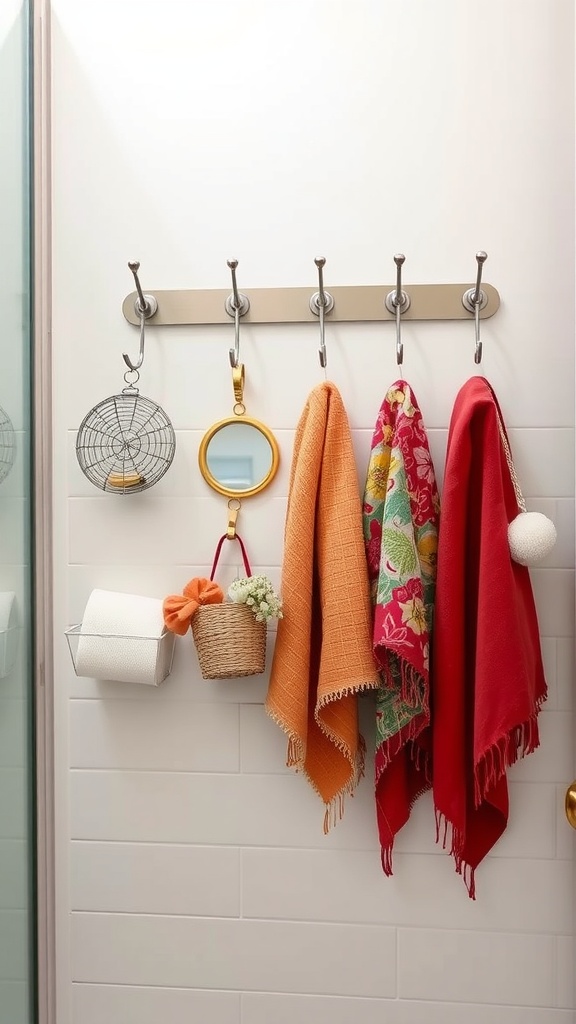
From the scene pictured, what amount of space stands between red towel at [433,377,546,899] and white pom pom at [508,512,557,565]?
0.05ft

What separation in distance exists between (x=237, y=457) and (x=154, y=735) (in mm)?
454

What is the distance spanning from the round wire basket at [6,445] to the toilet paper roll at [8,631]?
0.56 feet

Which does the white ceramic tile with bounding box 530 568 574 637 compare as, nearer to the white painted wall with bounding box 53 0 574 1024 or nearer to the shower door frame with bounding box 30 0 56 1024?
the white painted wall with bounding box 53 0 574 1024

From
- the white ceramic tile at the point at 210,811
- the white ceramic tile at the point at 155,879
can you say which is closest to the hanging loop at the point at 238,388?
the white ceramic tile at the point at 210,811

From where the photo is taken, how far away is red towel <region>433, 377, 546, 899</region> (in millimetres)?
963

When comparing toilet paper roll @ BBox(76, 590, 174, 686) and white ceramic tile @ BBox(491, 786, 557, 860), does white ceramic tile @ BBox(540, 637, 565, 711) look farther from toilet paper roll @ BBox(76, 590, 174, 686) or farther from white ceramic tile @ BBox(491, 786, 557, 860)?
toilet paper roll @ BBox(76, 590, 174, 686)

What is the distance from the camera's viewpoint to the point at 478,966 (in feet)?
3.59

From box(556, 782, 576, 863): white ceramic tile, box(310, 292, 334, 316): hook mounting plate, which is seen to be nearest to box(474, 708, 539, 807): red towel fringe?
box(556, 782, 576, 863): white ceramic tile

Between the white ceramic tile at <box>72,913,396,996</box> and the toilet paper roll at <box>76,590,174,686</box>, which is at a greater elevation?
the toilet paper roll at <box>76,590,174,686</box>

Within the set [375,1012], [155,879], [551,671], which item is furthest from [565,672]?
[155,879]

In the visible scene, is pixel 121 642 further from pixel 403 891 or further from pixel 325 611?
pixel 403 891

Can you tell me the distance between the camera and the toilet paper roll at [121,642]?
1019 mm

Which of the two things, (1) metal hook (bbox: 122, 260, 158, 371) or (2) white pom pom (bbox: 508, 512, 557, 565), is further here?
(1) metal hook (bbox: 122, 260, 158, 371)

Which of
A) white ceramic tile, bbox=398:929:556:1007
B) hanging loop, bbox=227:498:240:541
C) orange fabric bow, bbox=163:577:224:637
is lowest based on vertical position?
white ceramic tile, bbox=398:929:556:1007
